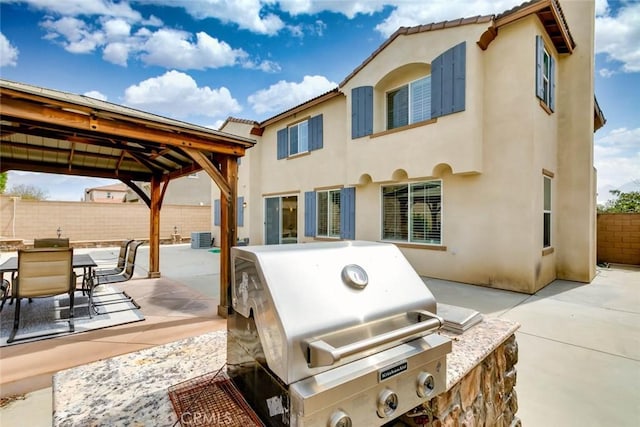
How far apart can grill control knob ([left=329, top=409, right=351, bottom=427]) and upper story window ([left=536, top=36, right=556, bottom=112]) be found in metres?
7.40

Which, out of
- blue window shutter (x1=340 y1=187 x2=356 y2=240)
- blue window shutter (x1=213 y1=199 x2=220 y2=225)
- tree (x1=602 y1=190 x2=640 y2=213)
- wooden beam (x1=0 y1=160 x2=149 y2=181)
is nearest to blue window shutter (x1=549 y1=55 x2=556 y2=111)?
blue window shutter (x1=340 y1=187 x2=356 y2=240)

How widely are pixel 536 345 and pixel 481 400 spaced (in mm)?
2641

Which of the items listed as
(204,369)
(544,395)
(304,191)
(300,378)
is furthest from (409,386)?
(304,191)

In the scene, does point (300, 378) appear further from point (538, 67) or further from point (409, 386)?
point (538, 67)

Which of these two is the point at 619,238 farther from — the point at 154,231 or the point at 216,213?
the point at 216,213

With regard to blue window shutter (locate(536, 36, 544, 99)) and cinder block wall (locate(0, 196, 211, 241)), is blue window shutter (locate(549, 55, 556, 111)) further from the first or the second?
cinder block wall (locate(0, 196, 211, 241))

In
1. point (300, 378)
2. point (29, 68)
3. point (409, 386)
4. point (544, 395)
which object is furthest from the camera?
point (29, 68)

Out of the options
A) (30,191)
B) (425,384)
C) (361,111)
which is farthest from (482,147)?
(30,191)

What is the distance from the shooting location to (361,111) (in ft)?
27.6

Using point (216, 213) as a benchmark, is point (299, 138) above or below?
above

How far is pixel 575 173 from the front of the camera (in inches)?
281

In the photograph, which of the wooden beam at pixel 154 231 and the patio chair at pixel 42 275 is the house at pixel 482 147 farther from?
the patio chair at pixel 42 275

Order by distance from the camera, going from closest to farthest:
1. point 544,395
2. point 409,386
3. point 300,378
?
point 300,378
point 409,386
point 544,395

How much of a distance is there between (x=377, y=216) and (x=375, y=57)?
14.3 feet
